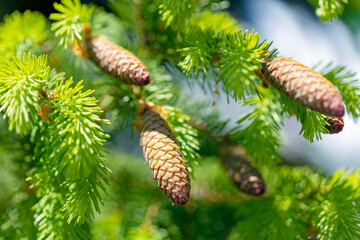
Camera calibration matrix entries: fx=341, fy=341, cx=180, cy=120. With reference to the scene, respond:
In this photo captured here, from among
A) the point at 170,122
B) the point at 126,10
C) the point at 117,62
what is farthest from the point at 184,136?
the point at 126,10

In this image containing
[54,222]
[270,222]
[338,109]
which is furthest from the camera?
[270,222]

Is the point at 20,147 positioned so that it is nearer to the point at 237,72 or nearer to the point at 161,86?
the point at 161,86

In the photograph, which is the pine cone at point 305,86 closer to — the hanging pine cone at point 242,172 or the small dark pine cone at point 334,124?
the small dark pine cone at point 334,124

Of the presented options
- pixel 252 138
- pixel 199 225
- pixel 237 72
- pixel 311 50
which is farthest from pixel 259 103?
pixel 311 50

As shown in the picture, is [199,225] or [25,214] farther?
[199,225]

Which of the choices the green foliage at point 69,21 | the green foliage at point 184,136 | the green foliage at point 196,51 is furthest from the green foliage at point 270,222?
the green foliage at point 69,21

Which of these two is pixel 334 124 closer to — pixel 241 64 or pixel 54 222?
pixel 241 64
